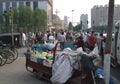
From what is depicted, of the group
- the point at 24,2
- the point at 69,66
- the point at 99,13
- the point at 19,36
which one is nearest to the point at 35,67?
the point at 69,66

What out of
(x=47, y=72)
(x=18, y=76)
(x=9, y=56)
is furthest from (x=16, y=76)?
(x=9, y=56)

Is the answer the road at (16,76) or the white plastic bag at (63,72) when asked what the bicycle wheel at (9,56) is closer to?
the road at (16,76)

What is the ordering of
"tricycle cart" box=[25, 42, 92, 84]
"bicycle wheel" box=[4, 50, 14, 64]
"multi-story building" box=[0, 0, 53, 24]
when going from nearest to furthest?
"tricycle cart" box=[25, 42, 92, 84], "bicycle wheel" box=[4, 50, 14, 64], "multi-story building" box=[0, 0, 53, 24]

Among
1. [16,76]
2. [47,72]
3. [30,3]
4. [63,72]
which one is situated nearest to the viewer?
[63,72]

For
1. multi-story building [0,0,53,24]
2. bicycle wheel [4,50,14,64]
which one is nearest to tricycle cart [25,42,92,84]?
bicycle wheel [4,50,14,64]

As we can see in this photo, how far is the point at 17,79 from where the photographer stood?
459 inches

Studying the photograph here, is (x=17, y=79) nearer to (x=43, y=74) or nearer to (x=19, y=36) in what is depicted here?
(x=43, y=74)

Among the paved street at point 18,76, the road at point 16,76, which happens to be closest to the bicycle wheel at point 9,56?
the paved street at point 18,76

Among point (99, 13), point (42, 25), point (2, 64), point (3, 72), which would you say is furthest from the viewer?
point (99, 13)

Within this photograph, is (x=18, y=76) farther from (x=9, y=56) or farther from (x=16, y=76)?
(x=9, y=56)

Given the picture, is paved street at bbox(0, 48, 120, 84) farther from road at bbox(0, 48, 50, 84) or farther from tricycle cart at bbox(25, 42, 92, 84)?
tricycle cart at bbox(25, 42, 92, 84)

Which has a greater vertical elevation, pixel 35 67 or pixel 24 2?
pixel 24 2

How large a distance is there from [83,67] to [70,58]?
2.27 feet

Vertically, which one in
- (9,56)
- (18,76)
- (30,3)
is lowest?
(18,76)
